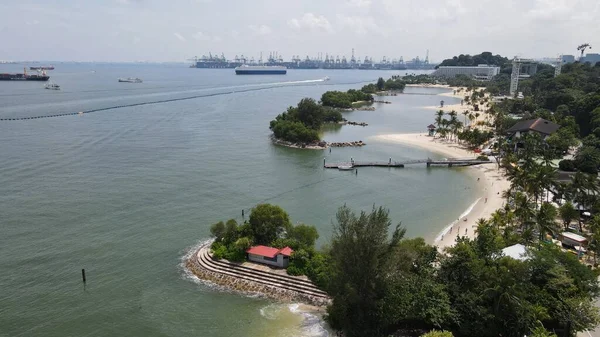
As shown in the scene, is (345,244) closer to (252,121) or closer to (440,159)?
(440,159)

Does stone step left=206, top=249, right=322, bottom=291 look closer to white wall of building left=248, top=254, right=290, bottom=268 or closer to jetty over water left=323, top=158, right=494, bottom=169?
white wall of building left=248, top=254, right=290, bottom=268

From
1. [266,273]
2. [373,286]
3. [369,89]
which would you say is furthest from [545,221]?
[369,89]

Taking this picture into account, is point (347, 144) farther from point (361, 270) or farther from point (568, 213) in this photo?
point (361, 270)

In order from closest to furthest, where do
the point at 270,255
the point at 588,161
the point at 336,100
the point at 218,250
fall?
the point at 270,255
the point at 218,250
the point at 588,161
the point at 336,100

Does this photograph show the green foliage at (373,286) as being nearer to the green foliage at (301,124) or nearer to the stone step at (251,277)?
the stone step at (251,277)

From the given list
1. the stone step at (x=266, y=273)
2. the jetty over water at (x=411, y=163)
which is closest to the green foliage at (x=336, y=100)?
the jetty over water at (x=411, y=163)

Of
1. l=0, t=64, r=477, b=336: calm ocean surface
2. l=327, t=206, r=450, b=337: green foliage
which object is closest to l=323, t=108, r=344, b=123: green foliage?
l=0, t=64, r=477, b=336: calm ocean surface
